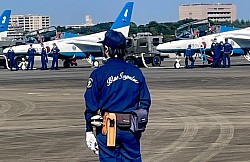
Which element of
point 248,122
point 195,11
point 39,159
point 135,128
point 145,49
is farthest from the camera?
point 195,11

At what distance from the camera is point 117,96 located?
693 centimetres

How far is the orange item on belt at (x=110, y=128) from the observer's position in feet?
22.2

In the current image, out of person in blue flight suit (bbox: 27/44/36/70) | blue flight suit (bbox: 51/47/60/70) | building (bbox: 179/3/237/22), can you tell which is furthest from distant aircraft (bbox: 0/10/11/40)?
building (bbox: 179/3/237/22)

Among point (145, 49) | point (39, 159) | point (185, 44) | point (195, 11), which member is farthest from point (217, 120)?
point (195, 11)

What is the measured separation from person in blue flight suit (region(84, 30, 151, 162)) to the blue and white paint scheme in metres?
40.4

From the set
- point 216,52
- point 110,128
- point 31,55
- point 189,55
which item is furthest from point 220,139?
point 31,55

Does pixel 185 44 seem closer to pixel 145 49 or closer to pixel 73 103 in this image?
pixel 145 49

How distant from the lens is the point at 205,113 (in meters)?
17.5

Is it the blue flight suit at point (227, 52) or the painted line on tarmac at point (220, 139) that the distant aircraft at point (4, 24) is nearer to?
the blue flight suit at point (227, 52)

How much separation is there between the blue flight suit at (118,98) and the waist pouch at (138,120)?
0.07 meters

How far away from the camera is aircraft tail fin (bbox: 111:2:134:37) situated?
179 feet

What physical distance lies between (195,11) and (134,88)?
158m

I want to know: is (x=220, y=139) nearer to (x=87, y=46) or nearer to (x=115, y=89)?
(x=115, y=89)

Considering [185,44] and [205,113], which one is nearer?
[205,113]
